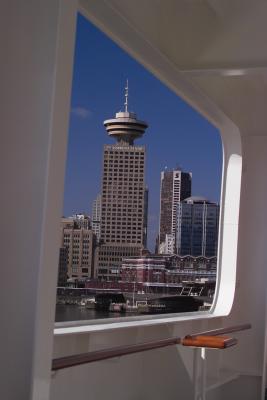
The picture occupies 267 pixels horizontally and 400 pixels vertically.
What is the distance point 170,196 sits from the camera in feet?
19.4

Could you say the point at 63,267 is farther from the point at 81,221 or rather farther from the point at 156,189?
the point at 156,189

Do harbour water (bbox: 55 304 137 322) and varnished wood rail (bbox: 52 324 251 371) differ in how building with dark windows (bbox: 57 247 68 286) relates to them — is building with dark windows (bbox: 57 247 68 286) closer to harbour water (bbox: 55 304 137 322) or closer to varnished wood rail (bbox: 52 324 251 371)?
harbour water (bbox: 55 304 137 322)

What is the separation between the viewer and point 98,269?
4637mm

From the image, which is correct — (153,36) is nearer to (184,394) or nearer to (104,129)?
(104,129)

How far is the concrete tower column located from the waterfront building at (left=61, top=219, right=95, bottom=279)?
1.45m

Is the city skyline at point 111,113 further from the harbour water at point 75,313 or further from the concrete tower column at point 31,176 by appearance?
the concrete tower column at point 31,176

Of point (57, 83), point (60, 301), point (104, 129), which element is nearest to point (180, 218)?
point (104, 129)

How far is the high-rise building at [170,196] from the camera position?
574 cm

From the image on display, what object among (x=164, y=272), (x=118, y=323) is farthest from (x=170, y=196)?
(x=118, y=323)

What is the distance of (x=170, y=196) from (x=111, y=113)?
142cm

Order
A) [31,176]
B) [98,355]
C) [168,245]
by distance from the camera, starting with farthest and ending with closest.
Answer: [168,245] → [98,355] → [31,176]

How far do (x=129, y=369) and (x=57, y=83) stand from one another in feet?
9.09

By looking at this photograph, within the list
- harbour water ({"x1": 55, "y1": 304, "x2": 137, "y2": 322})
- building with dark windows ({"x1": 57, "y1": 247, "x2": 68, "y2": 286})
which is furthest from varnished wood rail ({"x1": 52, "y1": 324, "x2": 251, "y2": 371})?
building with dark windows ({"x1": 57, "y1": 247, "x2": 68, "y2": 286})

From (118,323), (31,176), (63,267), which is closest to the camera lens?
(31,176)
